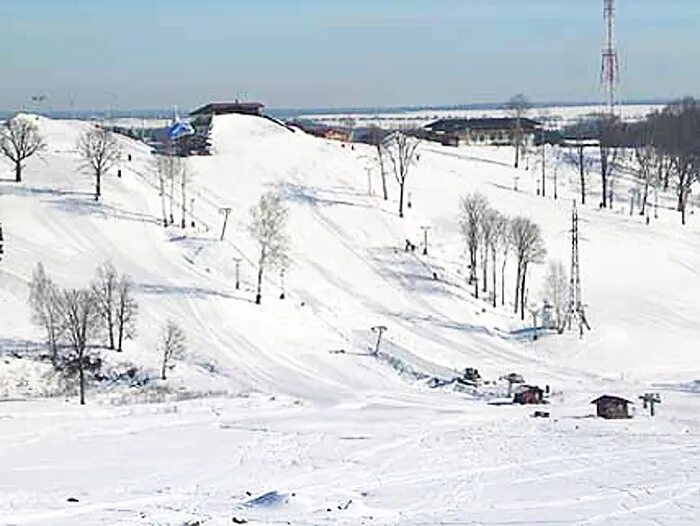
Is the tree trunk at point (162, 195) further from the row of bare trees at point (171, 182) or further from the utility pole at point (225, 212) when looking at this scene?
the utility pole at point (225, 212)

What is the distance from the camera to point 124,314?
5403 centimetres

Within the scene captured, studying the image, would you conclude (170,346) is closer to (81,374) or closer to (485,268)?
(81,374)

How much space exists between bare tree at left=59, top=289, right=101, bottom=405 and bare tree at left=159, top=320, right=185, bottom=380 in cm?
308

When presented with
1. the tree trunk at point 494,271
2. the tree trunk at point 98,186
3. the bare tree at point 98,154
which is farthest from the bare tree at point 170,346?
the bare tree at point 98,154

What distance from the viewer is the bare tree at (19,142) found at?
79875 mm

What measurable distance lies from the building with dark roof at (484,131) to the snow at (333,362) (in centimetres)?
2803

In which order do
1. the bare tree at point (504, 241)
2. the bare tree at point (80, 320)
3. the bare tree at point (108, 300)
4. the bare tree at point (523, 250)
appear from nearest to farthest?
the bare tree at point (80, 320)
the bare tree at point (108, 300)
the bare tree at point (523, 250)
the bare tree at point (504, 241)

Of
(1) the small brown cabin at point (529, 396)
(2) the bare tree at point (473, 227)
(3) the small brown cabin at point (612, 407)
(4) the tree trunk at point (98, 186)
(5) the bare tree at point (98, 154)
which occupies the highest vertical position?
(5) the bare tree at point (98, 154)

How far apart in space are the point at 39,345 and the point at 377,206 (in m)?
36.9

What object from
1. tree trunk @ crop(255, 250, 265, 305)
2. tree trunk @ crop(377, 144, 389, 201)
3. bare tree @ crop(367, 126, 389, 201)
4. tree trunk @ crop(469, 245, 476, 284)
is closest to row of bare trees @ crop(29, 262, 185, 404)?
tree trunk @ crop(255, 250, 265, 305)

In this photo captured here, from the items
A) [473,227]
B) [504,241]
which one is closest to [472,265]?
[473,227]

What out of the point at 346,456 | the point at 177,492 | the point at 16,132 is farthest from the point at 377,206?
the point at 177,492

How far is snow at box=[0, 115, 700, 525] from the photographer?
28.3 meters

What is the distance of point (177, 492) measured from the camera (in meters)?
28.3
